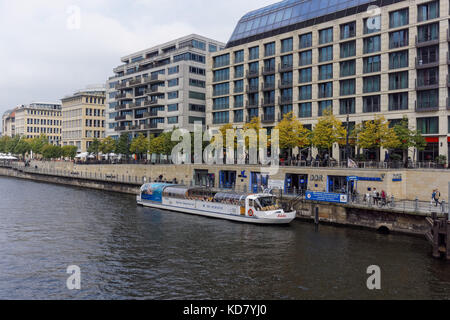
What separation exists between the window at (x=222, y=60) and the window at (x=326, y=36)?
69.5ft

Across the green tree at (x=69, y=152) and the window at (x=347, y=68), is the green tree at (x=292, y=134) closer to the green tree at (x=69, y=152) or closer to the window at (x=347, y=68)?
the window at (x=347, y=68)

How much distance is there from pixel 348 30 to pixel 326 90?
388 inches

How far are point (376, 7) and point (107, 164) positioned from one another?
6054 cm

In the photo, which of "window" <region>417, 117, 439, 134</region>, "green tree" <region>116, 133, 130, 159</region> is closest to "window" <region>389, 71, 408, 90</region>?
"window" <region>417, 117, 439, 134</region>

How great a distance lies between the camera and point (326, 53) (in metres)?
65.8

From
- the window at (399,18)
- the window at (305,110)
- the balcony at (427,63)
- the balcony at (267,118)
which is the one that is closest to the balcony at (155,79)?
the balcony at (267,118)

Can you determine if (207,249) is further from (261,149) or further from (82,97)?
(82,97)

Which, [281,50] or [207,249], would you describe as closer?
[207,249]

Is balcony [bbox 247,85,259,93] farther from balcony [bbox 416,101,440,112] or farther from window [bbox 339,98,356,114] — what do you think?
balcony [bbox 416,101,440,112]

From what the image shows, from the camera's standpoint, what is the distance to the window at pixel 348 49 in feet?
205

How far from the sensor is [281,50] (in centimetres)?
7225

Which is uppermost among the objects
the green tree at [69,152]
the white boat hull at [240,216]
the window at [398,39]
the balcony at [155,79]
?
the balcony at [155,79]

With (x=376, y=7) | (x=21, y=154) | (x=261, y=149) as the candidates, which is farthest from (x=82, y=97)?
(x=376, y=7)
